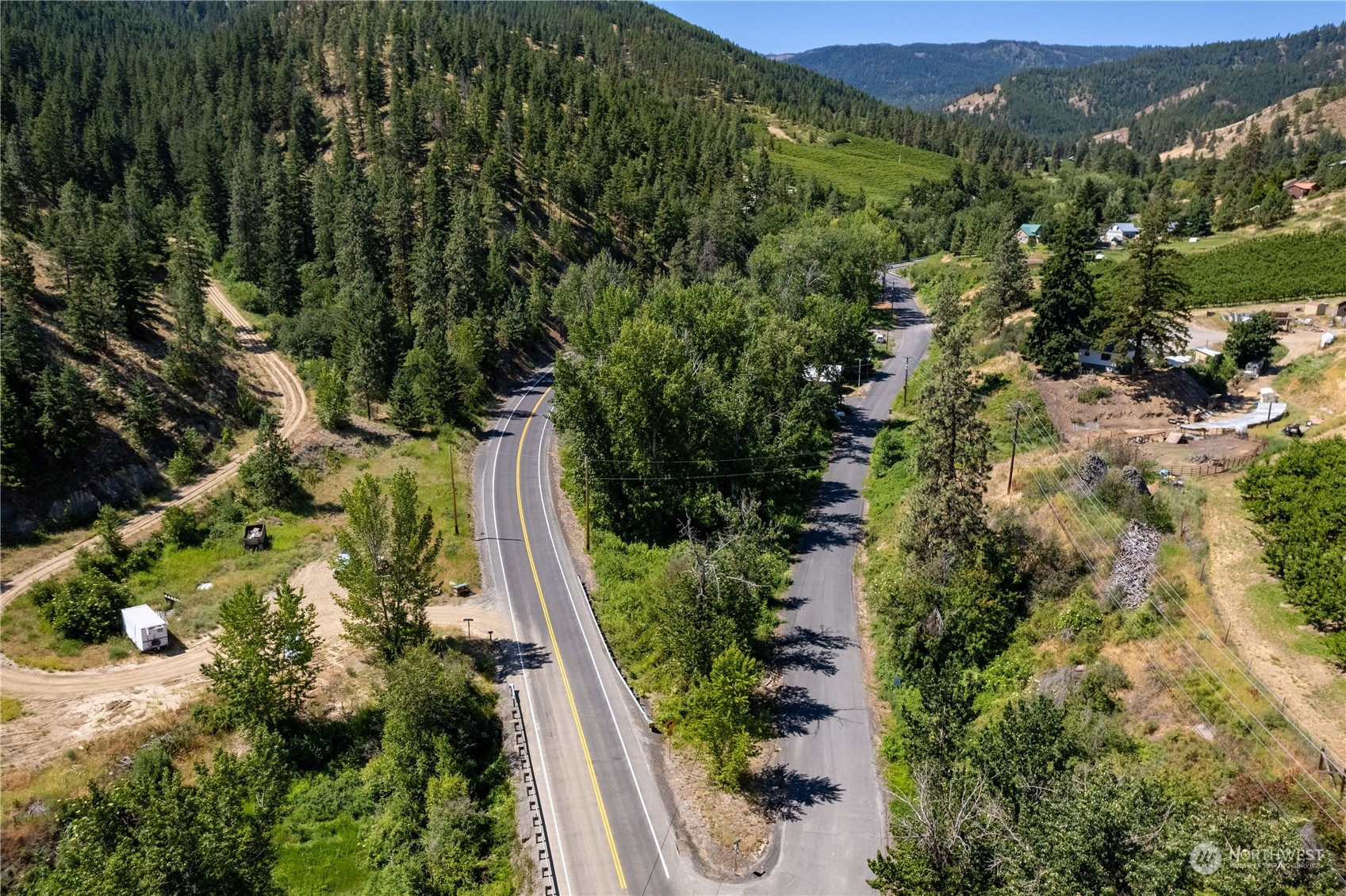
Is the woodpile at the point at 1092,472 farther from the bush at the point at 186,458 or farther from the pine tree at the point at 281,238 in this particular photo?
the pine tree at the point at 281,238

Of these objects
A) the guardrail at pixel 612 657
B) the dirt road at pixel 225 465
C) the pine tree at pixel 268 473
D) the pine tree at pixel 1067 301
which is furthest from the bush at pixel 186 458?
the pine tree at pixel 1067 301

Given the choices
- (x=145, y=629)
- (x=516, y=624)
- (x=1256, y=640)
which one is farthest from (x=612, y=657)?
(x=1256, y=640)

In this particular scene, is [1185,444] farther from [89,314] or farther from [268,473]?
[89,314]

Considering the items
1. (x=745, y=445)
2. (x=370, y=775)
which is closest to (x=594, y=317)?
(x=745, y=445)

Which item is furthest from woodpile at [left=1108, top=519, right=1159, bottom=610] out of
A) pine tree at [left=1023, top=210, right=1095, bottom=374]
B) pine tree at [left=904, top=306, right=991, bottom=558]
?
pine tree at [left=1023, top=210, right=1095, bottom=374]

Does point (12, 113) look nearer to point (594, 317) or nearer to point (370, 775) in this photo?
point (594, 317)

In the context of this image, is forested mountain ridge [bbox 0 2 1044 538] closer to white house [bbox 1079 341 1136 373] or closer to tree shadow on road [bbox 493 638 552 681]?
tree shadow on road [bbox 493 638 552 681]
